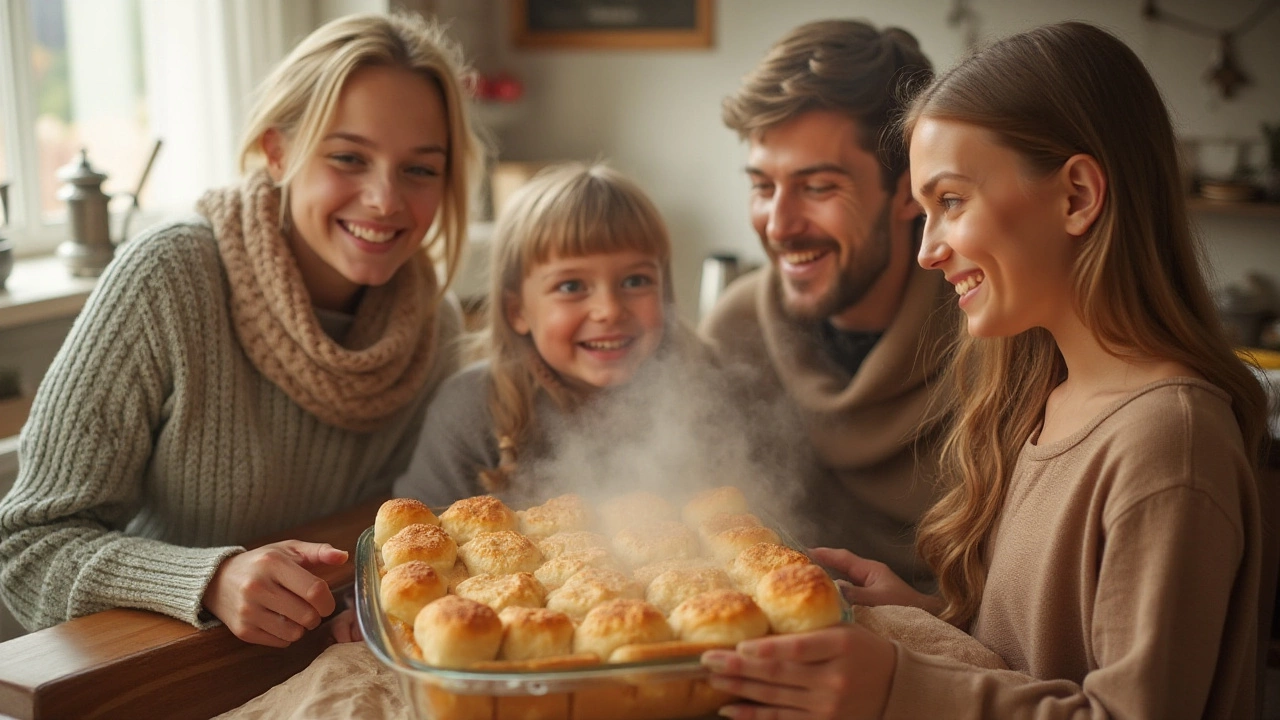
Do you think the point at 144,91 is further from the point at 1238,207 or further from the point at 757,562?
the point at 1238,207

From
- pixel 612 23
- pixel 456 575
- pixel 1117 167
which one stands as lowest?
pixel 456 575

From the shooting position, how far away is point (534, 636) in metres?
0.97

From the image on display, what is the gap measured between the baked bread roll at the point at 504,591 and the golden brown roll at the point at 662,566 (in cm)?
10

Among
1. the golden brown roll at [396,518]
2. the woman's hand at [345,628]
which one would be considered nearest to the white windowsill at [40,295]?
the woman's hand at [345,628]

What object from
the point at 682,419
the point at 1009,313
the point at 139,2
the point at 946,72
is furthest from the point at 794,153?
the point at 139,2

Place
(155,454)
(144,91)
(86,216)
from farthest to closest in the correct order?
(144,91)
(86,216)
(155,454)

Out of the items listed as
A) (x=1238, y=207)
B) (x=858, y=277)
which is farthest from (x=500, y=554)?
(x=1238, y=207)

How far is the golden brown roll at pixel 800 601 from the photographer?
100cm

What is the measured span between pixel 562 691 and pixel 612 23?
11.9ft

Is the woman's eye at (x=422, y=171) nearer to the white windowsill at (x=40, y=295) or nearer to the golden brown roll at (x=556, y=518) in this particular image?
the golden brown roll at (x=556, y=518)

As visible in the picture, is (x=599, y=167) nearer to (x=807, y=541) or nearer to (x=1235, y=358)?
(x=807, y=541)

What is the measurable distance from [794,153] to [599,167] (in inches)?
13.9

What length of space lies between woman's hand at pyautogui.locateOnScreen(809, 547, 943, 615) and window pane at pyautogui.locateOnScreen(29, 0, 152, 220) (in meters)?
2.25

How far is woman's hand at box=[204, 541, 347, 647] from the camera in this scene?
4.26 feet
